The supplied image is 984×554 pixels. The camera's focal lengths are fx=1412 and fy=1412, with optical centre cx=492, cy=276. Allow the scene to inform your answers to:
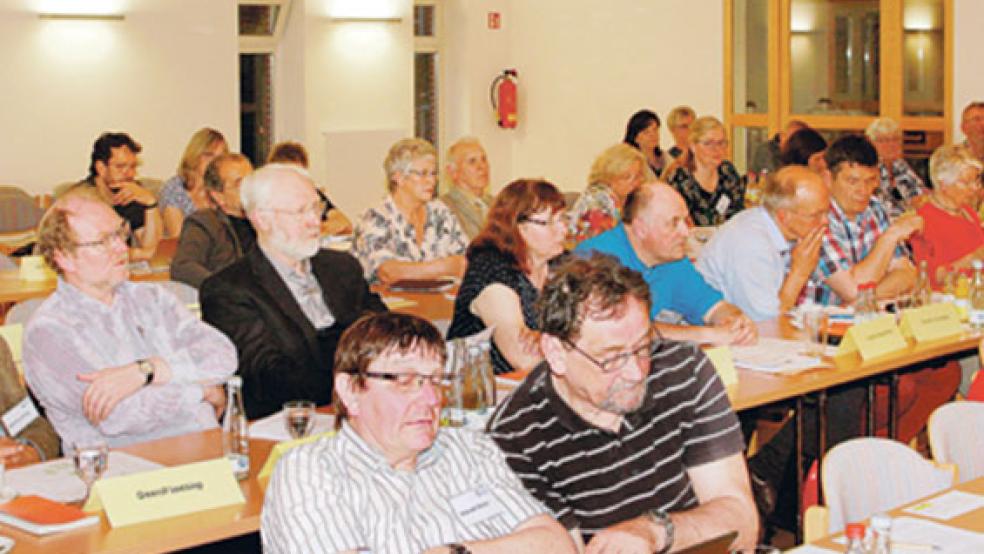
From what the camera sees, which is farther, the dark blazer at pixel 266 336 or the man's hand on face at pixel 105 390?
the dark blazer at pixel 266 336

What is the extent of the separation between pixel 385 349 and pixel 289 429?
99 centimetres

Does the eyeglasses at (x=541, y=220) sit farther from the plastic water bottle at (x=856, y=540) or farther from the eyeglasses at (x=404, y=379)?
the plastic water bottle at (x=856, y=540)

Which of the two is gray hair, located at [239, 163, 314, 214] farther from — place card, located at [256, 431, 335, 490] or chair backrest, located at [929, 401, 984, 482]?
chair backrest, located at [929, 401, 984, 482]

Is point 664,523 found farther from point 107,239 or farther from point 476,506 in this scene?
point 107,239

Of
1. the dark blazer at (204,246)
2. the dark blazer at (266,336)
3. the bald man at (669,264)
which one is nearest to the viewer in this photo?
the dark blazer at (266,336)

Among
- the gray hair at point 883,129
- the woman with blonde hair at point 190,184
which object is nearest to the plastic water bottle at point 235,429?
the woman with blonde hair at point 190,184

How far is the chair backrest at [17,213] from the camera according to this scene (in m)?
9.84

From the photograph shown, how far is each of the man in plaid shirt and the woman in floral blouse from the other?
1.93m

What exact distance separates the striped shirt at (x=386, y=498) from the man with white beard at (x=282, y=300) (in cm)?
164

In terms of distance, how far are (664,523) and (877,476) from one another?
685mm

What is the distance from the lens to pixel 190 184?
8.48m

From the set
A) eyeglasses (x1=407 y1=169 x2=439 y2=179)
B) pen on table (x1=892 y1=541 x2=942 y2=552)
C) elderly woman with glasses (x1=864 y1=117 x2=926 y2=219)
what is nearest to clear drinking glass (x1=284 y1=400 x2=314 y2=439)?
pen on table (x1=892 y1=541 x2=942 y2=552)

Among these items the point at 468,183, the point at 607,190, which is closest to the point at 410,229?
the point at 468,183

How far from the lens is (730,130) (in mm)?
12562
